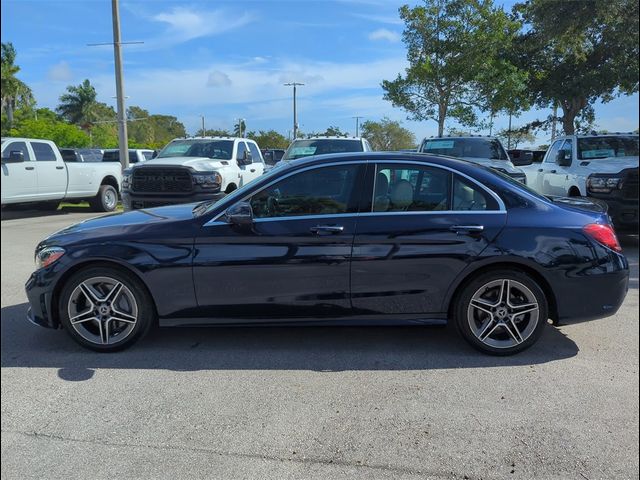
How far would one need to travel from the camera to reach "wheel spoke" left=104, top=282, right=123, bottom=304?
411 cm

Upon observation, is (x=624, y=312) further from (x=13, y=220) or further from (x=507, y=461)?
(x=13, y=220)

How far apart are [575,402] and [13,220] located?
13527 mm

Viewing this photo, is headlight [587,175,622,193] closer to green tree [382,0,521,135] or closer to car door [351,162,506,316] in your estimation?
green tree [382,0,521,135]

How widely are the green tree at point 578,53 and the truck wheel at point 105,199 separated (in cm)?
1151

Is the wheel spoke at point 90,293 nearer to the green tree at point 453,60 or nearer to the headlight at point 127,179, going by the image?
the green tree at point 453,60

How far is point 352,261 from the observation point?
3.96 meters

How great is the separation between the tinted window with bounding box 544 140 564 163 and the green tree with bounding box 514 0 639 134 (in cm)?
122

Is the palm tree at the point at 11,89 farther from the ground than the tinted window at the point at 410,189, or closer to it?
farther from the ground

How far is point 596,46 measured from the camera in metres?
8.73

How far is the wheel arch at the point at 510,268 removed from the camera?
3.99 metres

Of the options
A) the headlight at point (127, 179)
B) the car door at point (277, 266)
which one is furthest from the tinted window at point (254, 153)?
the car door at point (277, 266)

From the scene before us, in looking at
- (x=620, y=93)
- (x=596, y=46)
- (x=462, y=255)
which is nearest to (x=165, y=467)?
(x=462, y=255)

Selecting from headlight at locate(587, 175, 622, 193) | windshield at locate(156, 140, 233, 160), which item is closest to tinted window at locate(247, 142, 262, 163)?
windshield at locate(156, 140, 233, 160)

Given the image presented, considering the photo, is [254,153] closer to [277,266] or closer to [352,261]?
[277,266]
